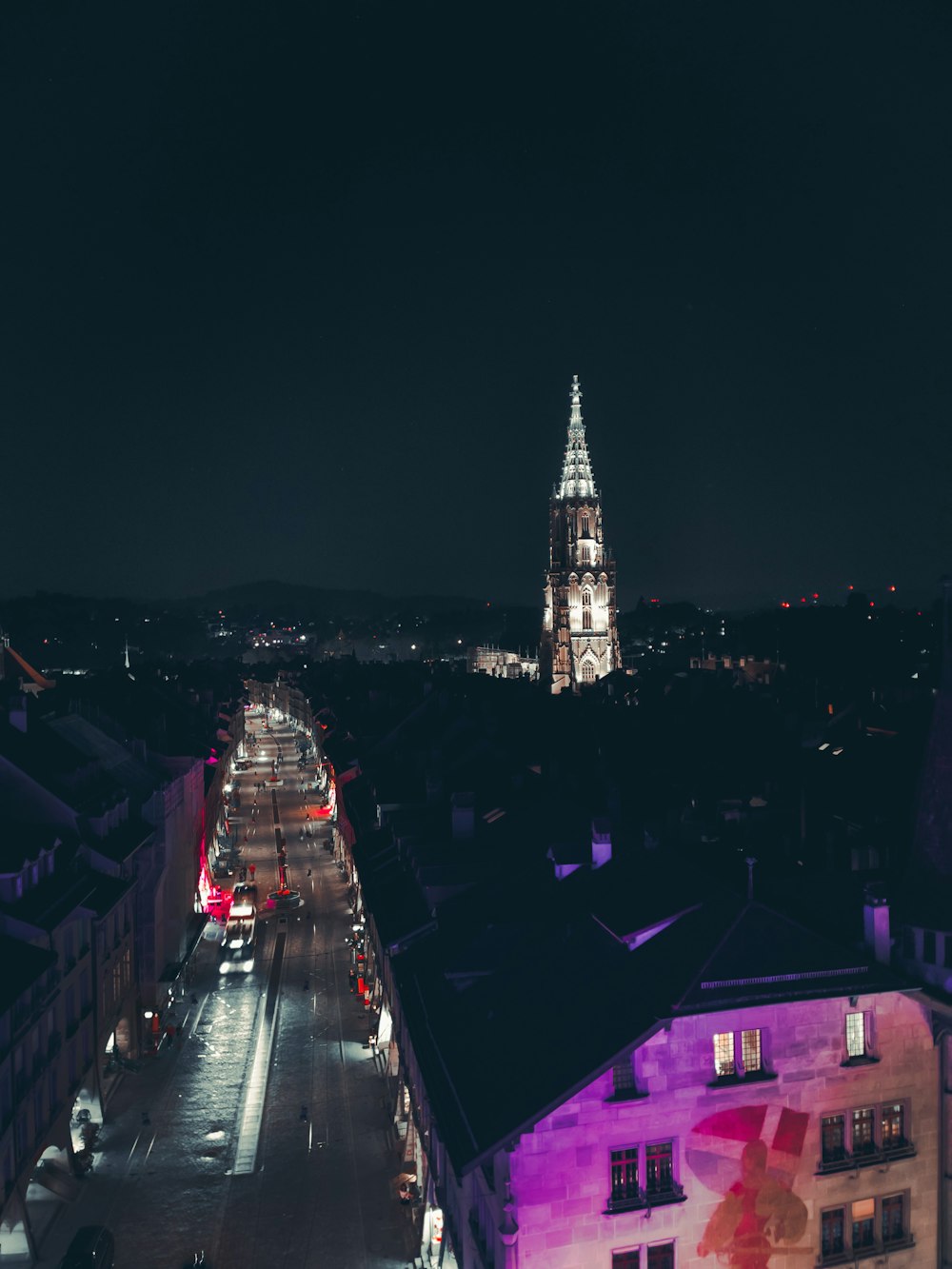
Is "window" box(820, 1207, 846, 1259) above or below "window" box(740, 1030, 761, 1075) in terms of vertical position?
below

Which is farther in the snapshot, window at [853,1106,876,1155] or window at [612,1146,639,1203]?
window at [853,1106,876,1155]

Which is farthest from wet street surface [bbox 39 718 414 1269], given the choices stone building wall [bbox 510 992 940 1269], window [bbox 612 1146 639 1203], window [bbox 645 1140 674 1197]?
window [bbox 645 1140 674 1197]

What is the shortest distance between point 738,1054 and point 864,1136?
354 cm

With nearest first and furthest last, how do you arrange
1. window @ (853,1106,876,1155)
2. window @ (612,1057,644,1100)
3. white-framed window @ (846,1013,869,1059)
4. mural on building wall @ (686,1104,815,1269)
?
window @ (612,1057,644,1100) → mural on building wall @ (686,1104,815,1269) → white-framed window @ (846,1013,869,1059) → window @ (853,1106,876,1155)

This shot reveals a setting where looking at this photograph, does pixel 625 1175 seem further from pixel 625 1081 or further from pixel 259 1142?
pixel 259 1142

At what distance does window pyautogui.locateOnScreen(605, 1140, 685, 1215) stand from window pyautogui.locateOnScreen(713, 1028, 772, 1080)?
1750mm

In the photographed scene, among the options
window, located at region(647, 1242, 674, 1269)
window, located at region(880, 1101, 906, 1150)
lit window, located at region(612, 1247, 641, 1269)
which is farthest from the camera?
window, located at region(880, 1101, 906, 1150)

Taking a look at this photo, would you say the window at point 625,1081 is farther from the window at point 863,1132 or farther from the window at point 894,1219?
the window at point 894,1219

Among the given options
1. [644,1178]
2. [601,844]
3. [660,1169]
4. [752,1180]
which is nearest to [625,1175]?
[644,1178]

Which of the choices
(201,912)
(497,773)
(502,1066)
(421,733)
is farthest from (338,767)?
(502,1066)

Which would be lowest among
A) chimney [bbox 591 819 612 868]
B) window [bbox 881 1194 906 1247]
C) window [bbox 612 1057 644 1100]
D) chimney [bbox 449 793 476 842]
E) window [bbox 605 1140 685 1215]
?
window [bbox 881 1194 906 1247]

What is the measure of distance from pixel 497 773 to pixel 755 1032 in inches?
1124

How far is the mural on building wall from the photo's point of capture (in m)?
21.1

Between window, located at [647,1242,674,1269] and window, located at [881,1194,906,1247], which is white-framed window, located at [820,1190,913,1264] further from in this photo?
window, located at [647,1242,674,1269]
